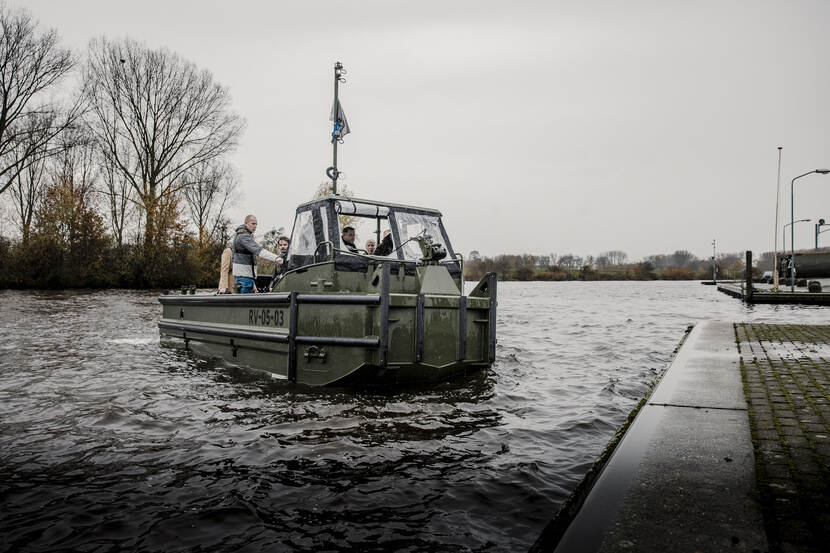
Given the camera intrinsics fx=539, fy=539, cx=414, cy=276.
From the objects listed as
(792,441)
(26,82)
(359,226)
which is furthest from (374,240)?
(26,82)

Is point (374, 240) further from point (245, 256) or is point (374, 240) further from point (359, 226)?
point (245, 256)

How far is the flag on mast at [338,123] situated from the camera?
8.96m

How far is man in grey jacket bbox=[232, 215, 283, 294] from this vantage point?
8.38m

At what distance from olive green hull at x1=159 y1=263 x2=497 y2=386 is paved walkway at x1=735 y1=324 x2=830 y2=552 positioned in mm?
3121

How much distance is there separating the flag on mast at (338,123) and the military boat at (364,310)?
1.81 metres

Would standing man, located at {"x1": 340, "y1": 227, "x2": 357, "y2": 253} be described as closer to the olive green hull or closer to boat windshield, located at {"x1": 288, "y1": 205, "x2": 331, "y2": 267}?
boat windshield, located at {"x1": 288, "y1": 205, "x2": 331, "y2": 267}

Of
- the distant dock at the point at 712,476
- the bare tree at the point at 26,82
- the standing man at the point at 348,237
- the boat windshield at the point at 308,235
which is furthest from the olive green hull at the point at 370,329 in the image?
the bare tree at the point at 26,82

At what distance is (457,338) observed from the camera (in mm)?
6793

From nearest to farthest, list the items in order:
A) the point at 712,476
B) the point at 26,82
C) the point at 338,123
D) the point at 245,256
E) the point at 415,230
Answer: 1. the point at 712,476
2. the point at 415,230
3. the point at 245,256
4. the point at 338,123
5. the point at 26,82

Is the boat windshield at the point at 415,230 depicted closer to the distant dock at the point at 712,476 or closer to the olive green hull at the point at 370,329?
the olive green hull at the point at 370,329

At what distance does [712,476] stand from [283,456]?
9.79ft

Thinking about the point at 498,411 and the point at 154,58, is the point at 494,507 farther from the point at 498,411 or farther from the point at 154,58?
the point at 154,58

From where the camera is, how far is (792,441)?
3.49 meters

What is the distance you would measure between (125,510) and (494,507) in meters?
2.26
